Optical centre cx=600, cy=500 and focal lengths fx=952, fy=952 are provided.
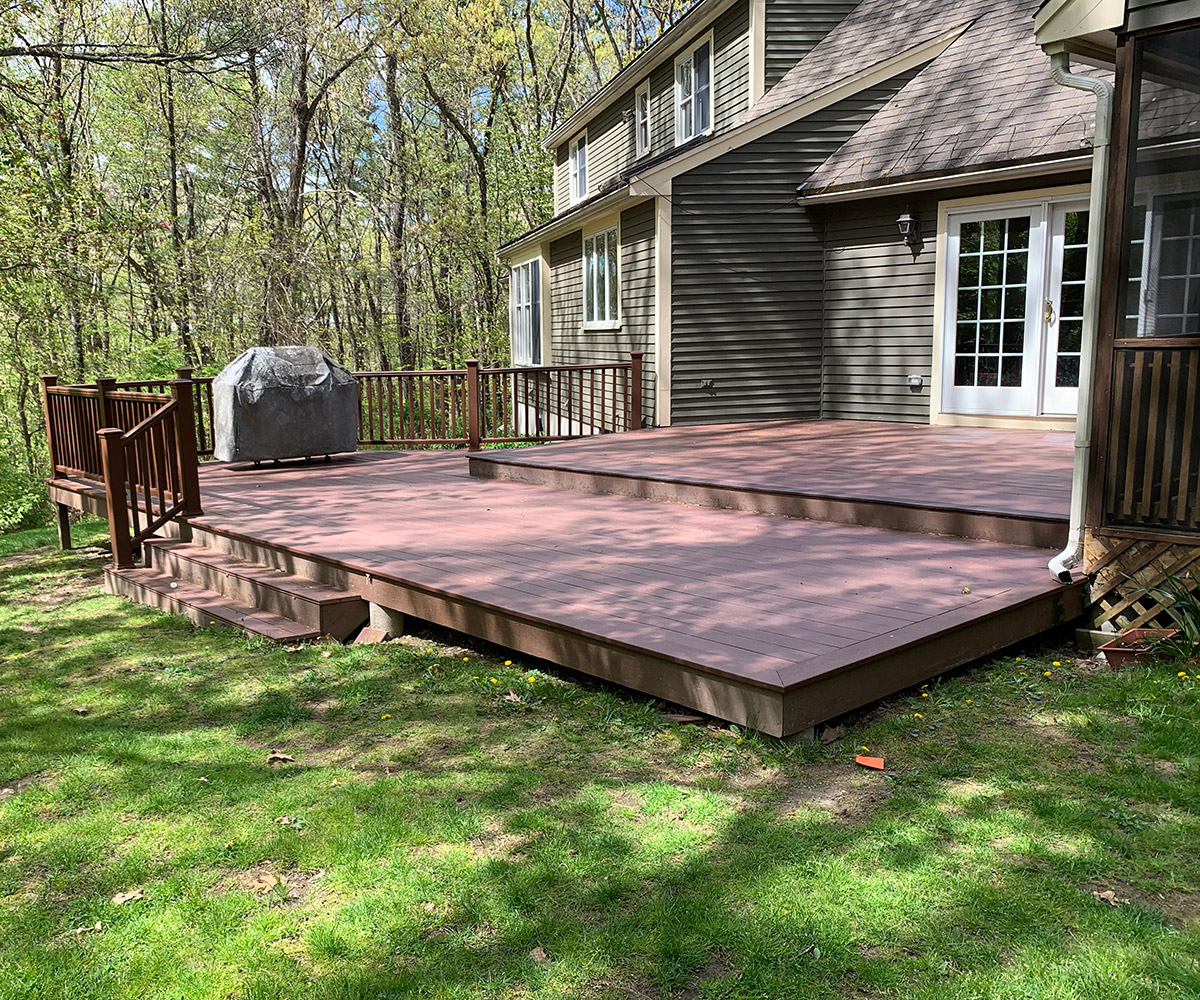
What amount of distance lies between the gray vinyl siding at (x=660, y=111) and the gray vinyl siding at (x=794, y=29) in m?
0.27

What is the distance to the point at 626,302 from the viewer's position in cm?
1177

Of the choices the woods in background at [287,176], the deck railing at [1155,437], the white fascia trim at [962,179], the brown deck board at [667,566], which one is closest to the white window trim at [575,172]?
the woods in background at [287,176]

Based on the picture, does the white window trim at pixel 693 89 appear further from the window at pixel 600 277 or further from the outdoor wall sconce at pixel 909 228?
the outdoor wall sconce at pixel 909 228

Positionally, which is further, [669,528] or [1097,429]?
[669,528]

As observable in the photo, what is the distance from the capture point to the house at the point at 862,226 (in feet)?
28.9

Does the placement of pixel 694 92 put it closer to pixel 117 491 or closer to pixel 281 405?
pixel 281 405

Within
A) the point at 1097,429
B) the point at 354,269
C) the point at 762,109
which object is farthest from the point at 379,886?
the point at 354,269

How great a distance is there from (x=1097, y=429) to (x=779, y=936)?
9.57 ft

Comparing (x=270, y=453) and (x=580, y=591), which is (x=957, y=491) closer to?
(x=580, y=591)

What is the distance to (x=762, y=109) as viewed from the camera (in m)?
10.7

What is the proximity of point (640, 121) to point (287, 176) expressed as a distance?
41.4ft

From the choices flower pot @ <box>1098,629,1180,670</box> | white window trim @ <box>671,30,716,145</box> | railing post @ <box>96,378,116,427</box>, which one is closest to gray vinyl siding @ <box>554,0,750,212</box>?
white window trim @ <box>671,30,716,145</box>

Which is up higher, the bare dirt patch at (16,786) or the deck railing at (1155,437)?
the deck railing at (1155,437)

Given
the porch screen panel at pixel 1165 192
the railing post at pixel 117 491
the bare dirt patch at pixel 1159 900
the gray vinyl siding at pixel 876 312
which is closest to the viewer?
the bare dirt patch at pixel 1159 900
